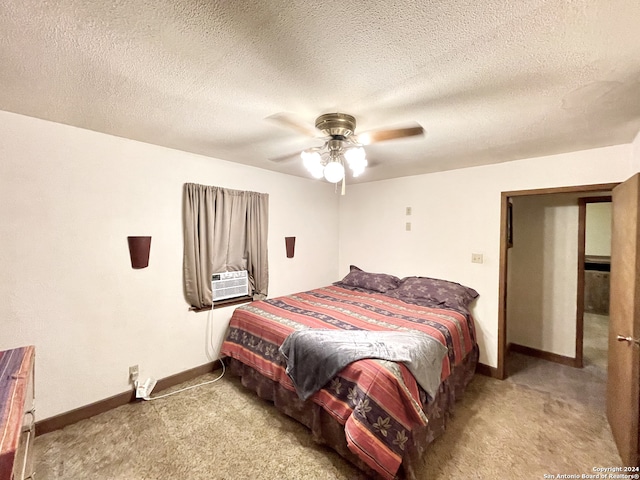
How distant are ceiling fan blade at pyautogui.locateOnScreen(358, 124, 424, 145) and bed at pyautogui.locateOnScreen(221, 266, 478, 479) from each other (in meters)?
1.51

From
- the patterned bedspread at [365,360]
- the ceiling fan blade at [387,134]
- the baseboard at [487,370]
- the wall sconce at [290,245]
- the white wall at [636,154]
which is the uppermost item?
the ceiling fan blade at [387,134]

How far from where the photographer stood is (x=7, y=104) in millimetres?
1702

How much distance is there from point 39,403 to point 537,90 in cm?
385

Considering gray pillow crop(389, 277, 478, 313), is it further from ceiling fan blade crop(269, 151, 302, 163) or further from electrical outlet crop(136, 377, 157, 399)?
electrical outlet crop(136, 377, 157, 399)

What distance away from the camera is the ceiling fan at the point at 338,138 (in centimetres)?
174

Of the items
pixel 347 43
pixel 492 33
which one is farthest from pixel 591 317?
pixel 347 43

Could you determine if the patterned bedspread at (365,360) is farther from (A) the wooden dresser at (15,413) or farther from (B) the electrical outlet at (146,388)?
(A) the wooden dresser at (15,413)

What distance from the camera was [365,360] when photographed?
169 cm

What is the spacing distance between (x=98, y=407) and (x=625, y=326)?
394 centimetres

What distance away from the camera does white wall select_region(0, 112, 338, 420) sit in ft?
6.21

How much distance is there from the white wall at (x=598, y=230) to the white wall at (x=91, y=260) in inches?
261

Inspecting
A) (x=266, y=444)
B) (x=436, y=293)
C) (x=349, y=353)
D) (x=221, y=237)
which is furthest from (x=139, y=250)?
(x=436, y=293)

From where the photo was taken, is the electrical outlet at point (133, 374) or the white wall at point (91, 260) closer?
the white wall at point (91, 260)

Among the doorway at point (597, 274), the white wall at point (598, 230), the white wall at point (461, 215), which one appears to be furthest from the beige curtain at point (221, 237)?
the white wall at point (598, 230)
